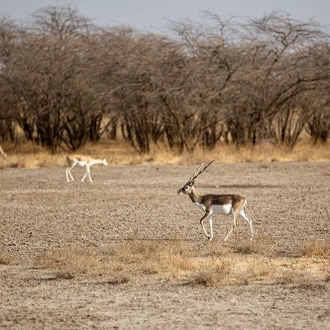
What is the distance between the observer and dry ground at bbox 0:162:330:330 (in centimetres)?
884

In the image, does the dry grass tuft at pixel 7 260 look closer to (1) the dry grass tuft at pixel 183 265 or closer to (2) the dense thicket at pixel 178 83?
(1) the dry grass tuft at pixel 183 265

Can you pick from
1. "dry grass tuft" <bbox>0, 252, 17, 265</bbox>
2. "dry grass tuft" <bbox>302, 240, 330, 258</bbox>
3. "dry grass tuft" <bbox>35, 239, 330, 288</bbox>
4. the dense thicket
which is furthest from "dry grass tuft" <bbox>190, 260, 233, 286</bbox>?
the dense thicket

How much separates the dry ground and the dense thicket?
14454 millimetres

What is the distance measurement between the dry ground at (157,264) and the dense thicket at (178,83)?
14.5 metres

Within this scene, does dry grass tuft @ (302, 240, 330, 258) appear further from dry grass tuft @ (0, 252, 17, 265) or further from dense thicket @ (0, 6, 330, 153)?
dense thicket @ (0, 6, 330, 153)

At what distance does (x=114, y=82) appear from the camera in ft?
120

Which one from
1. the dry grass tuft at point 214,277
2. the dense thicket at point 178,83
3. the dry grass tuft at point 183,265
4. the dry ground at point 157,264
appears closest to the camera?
the dry ground at point 157,264

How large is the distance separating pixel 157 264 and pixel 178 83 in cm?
2477

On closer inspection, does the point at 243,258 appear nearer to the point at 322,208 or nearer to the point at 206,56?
the point at 322,208

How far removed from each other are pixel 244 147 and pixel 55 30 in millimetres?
12881

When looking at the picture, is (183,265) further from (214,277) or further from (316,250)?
(316,250)

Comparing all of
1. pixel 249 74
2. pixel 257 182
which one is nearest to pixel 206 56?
pixel 249 74

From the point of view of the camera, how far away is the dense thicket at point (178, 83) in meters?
35.8

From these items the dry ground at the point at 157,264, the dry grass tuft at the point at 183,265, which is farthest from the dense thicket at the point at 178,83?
the dry grass tuft at the point at 183,265
